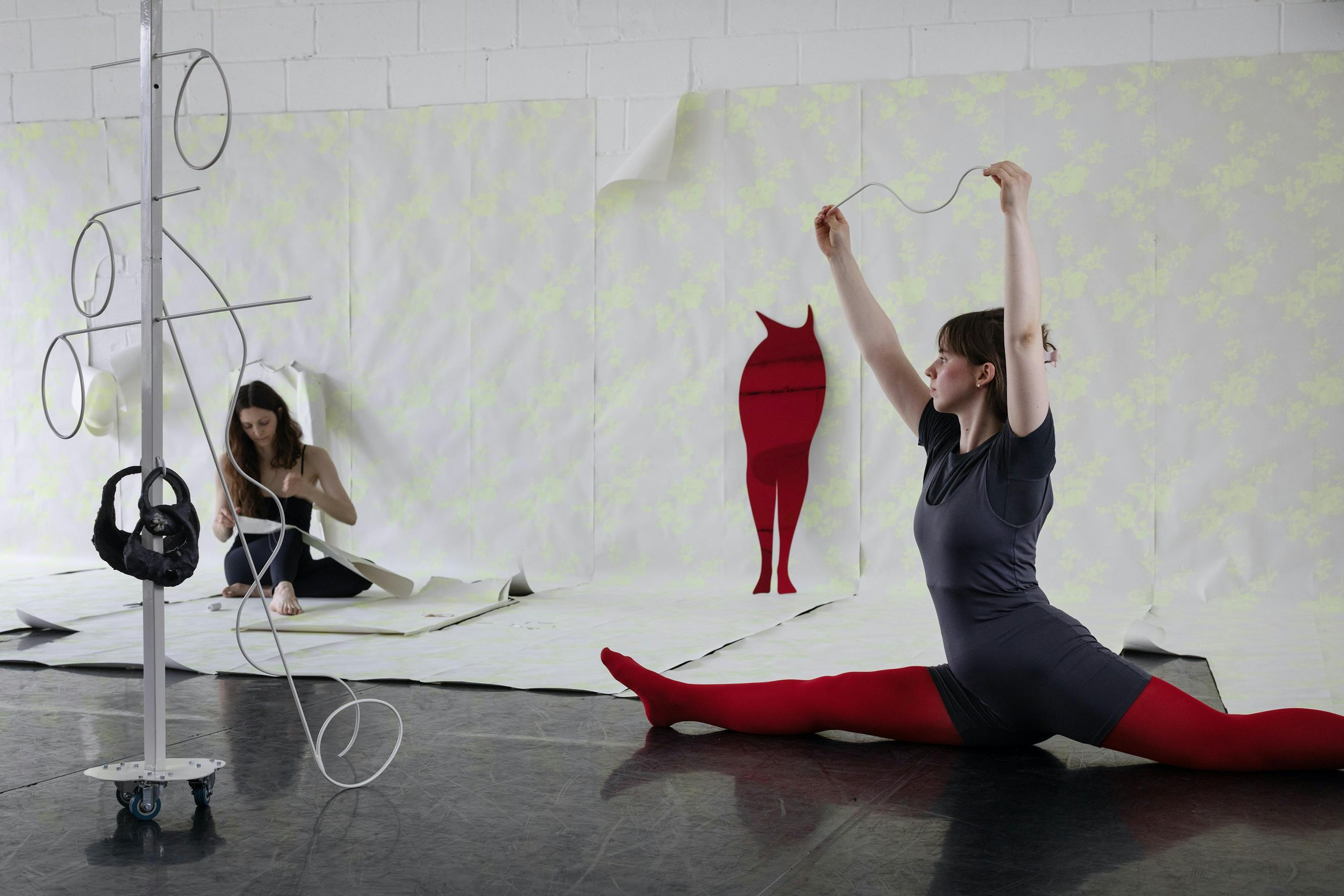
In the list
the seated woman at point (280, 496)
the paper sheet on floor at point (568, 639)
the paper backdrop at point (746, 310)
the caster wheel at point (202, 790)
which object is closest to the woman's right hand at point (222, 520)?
the seated woman at point (280, 496)

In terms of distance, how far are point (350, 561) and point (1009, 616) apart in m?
2.57

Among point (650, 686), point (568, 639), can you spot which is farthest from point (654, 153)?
point (650, 686)

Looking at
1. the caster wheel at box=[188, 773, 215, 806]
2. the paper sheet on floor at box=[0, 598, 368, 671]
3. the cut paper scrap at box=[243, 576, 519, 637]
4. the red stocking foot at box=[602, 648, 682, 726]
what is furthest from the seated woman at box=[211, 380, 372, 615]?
the caster wheel at box=[188, 773, 215, 806]

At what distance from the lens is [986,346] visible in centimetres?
206

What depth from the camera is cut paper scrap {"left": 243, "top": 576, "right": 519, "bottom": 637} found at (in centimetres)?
357

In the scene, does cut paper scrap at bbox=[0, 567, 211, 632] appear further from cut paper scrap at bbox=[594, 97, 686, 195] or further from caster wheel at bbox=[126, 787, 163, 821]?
cut paper scrap at bbox=[594, 97, 686, 195]

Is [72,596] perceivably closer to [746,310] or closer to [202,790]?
[746,310]

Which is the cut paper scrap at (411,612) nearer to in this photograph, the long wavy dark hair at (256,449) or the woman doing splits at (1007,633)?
the long wavy dark hair at (256,449)

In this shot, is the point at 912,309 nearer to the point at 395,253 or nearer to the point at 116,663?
the point at 395,253

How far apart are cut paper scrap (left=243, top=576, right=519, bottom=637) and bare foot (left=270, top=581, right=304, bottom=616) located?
0.10 feet

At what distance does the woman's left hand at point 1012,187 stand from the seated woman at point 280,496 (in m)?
2.91

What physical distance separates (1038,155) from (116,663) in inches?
136

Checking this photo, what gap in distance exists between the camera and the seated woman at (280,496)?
13.8 ft

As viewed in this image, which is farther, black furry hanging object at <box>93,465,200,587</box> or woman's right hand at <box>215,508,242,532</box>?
woman's right hand at <box>215,508,242,532</box>
